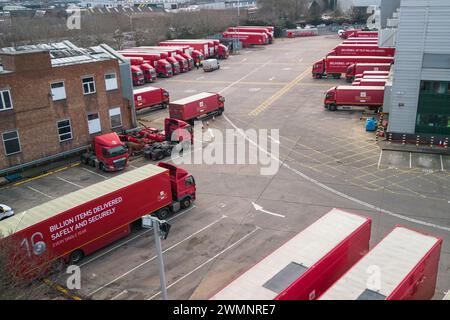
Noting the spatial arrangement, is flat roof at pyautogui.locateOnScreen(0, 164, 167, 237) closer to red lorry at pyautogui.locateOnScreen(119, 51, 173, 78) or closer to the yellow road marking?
the yellow road marking

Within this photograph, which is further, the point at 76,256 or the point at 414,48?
the point at 414,48

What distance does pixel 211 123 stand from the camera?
153ft

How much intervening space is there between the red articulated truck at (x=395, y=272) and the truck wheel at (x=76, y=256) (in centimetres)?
1314

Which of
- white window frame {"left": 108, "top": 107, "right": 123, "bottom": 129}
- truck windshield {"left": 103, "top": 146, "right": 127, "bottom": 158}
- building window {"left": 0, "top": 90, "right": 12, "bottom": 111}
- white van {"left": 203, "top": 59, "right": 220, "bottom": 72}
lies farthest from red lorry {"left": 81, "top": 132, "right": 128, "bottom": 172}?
white van {"left": 203, "top": 59, "right": 220, "bottom": 72}

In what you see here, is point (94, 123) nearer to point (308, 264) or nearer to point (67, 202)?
point (67, 202)

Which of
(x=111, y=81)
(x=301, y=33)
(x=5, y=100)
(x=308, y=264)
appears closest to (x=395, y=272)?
(x=308, y=264)

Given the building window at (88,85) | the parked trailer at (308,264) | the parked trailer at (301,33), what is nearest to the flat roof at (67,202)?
the parked trailer at (308,264)

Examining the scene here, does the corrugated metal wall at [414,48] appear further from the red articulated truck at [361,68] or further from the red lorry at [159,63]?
the red lorry at [159,63]

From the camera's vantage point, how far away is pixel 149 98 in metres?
51.4

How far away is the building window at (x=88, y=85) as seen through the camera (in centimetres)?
3816

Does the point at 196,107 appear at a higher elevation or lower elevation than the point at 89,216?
higher

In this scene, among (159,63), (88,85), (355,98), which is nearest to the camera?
(88,85)

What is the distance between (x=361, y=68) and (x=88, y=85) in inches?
1518

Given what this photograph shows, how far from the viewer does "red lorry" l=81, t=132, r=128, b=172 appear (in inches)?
1345
